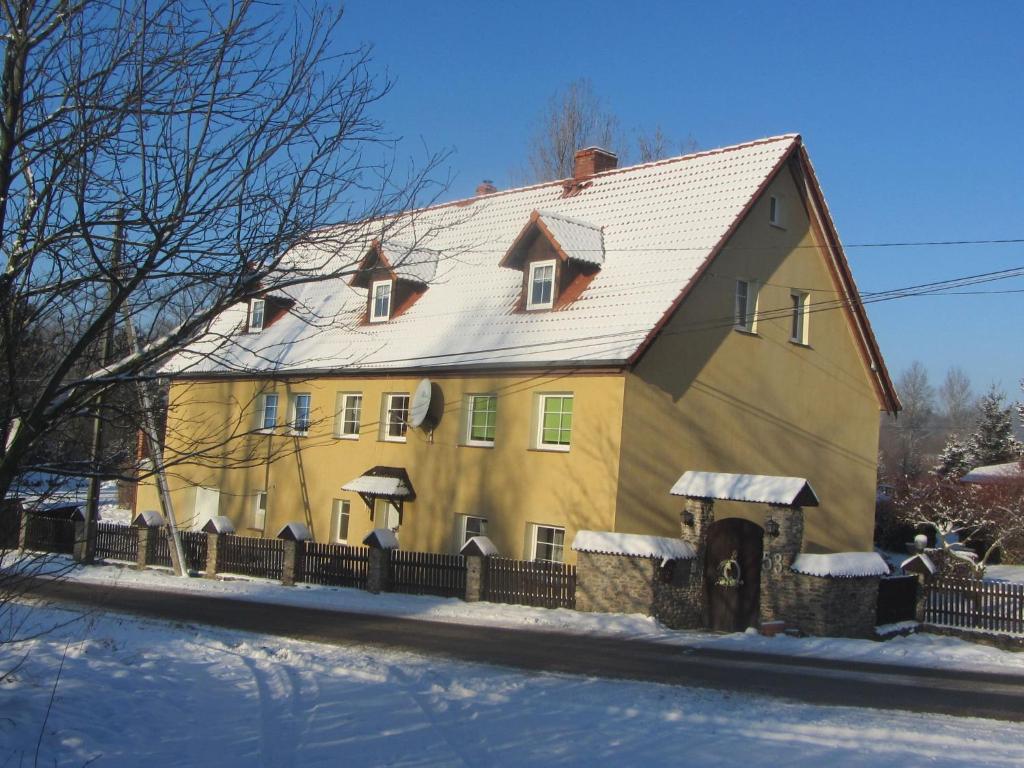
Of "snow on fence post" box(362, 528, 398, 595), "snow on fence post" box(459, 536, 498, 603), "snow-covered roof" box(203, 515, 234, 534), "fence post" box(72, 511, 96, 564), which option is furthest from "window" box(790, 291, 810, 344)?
"fence post" box(72, 511, 96, 564)

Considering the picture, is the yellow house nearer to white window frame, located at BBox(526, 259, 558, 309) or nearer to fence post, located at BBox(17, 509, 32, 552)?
white window frame, located at BBox(526, 259, 558, 309)

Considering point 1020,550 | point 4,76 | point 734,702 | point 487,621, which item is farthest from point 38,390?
point 1020,550

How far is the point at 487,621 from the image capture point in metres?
18.9

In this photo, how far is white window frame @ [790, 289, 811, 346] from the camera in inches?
997

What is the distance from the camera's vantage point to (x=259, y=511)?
29375 millimetres

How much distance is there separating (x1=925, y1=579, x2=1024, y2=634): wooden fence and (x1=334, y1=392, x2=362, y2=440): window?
48.6 feet

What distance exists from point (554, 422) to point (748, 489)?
4997 mm

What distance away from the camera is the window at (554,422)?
22.1m

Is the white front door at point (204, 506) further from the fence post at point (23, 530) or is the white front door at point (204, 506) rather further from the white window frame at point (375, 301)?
the fence post at point (23, 530)

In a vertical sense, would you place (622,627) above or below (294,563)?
below

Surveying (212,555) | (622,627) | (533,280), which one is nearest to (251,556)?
(212,555)

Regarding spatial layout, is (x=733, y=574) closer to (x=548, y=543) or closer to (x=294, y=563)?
(x=548, y=543)

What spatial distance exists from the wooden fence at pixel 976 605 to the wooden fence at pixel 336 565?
12343 mm

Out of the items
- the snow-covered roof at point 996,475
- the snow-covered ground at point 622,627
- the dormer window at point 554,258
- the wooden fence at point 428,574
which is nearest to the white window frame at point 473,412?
the dormer window at point 554,258
